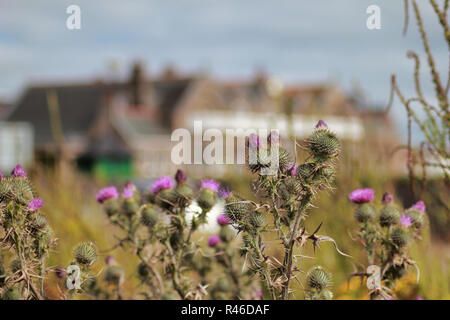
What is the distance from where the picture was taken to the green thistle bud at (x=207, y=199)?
230cm

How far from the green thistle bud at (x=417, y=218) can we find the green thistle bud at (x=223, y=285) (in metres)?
0.87

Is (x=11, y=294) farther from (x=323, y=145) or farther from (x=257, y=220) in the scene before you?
(x=323, y=145)

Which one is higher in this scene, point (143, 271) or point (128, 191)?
point (128, 191)

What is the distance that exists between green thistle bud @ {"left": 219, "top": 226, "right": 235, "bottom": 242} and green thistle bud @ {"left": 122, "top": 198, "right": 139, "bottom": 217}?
1.40 feet

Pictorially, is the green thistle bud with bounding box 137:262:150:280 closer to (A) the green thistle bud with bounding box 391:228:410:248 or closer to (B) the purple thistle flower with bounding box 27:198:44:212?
(B) the purple thistle flower with bounding box 27:198:44:212

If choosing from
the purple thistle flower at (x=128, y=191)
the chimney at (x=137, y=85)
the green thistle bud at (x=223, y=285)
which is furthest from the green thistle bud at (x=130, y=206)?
the chimney at (x=137, y=85)

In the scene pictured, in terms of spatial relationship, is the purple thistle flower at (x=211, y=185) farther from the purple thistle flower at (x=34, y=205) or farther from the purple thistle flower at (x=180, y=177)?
the purple thistle flower at (x=34, y=205)

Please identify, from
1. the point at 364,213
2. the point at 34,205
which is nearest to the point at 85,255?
the point at 34,205

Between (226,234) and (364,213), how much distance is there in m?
0.65

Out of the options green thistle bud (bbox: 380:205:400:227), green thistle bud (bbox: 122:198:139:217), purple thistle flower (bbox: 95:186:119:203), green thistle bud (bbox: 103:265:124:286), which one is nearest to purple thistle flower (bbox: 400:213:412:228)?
green thistle bud (bbox: 380:205:400:227)

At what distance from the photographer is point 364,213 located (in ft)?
7.79

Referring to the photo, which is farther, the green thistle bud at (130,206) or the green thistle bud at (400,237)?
the green thistle bud at (130,206)

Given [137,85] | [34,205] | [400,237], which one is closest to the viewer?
[34,205]
